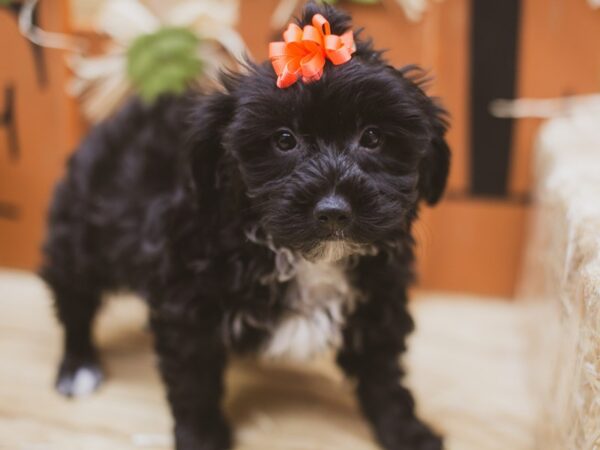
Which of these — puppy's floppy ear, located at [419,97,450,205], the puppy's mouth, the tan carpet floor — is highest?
puppy's floppy ear, located at [419,97,450,205]

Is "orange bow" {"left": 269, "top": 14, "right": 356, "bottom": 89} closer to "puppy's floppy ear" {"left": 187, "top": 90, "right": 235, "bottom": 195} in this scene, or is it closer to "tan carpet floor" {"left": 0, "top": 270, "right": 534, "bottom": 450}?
"puppy's floppy ear" {"left": 187, "top": 90, "right": 235, "bottom": 195}

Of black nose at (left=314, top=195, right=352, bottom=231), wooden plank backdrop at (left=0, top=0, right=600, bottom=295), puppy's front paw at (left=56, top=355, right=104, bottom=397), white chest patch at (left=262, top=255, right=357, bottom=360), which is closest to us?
black nose at (left=314, top=195, right=352, bottom=231)

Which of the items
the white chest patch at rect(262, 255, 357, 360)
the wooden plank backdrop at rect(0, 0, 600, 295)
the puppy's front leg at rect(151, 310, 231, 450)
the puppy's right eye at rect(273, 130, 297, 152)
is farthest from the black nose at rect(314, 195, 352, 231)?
the wooden plank backdrop at rect(0, 0, 600, 295)

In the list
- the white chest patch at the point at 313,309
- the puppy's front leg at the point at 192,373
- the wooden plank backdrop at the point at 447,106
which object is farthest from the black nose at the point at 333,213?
the wooden plank backdrop at the point at 447,106

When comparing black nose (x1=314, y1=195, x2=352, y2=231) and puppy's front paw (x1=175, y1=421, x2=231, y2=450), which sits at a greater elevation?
black nose (x1=314, y1=195, x2=352, y2=231)

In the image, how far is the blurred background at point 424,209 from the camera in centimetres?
181

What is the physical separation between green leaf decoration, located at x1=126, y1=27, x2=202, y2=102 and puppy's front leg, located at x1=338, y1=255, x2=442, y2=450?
1.00m

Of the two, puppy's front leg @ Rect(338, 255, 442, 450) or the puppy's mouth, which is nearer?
the puppy's mouth

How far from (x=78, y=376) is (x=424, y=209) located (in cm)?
133

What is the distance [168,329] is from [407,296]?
0.61m

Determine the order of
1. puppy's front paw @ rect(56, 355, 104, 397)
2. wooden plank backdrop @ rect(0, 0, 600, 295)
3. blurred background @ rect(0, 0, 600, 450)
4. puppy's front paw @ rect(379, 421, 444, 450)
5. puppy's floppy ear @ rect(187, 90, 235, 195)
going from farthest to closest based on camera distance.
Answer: wooden plank backdrop @ rect(0, 0, 600, 295)
puppy's front paw @ rect(56, 355, 104, 397)
blurred background @ rect(0, 0, 600, 450)
puppy's front paw @ rect(379, 421, 444, 450)
puppy's floppy ear @ rect(187, 90, 235, 195)

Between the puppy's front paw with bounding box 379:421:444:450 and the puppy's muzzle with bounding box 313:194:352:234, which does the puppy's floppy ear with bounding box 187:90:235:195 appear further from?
the puppy's front paw with bounding box 379:421:444:450

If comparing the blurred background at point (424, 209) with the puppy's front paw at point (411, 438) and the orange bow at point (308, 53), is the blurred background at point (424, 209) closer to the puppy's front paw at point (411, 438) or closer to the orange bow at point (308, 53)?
the puppy's front paw at point (411, 438)

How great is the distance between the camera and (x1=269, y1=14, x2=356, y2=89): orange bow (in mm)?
1253
